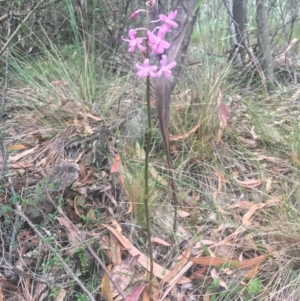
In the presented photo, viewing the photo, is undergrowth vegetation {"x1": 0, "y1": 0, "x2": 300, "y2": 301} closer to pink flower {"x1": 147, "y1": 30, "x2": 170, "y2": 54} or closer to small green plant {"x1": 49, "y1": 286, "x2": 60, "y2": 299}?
small green plant {"x1": 49, "y1": 286, "x2": 60, "y2": 299}

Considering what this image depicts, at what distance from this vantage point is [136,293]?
5.07ft

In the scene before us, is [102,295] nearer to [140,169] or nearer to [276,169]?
[140,169]

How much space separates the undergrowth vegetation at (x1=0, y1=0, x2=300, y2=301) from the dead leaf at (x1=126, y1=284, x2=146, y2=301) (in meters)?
0.09

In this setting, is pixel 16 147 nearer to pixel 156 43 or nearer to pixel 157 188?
pixel 157 188

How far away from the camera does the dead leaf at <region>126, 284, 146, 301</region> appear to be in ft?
5.04

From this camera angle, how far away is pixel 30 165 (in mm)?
2113

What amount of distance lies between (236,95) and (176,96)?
1.38ft

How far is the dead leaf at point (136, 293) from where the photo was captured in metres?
1.54

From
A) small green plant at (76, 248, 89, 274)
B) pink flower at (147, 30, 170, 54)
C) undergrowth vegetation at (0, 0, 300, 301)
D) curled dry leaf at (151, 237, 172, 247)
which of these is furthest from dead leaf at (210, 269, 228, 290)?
pink flower at (147, 30, 170, 54)

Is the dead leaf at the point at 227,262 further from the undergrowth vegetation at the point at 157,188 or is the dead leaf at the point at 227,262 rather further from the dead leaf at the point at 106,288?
the dead leaf at the point at 106,288

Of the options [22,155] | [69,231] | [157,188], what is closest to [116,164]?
[157,188]

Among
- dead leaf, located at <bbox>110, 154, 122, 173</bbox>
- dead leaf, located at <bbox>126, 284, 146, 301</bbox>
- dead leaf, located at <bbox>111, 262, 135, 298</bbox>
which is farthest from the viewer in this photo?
dead leaf, located at <bbox>110, 154, 122, 173</bbox>

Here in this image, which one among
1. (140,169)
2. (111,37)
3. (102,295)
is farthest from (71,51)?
(102,295)

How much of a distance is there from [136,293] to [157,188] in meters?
0.56
